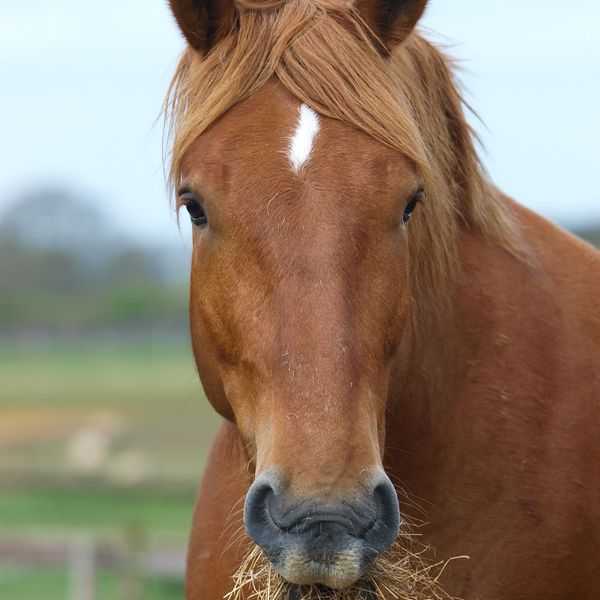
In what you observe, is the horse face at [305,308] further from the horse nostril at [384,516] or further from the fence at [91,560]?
the fence at [91,560]

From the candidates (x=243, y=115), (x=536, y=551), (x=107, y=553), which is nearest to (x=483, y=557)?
(x=536, y=551)

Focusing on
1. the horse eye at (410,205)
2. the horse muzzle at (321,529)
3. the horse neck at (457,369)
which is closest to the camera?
the horse muzzle at (321,529)

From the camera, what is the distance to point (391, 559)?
10.5ft

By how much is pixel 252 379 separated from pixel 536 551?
48.4 inches

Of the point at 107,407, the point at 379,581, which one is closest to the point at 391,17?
the point at 379,581

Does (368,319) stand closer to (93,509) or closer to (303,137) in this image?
(303,137)

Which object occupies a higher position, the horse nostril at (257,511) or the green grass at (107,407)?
the horse nostril at (257,511)

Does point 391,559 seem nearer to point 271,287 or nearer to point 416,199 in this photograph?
point 271,287

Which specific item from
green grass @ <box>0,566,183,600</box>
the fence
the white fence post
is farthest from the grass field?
the white fence post

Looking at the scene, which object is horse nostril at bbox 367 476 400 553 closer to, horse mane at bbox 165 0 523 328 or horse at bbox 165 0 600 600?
horse at bbox 165 0 600 600

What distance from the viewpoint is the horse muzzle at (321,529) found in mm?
2723

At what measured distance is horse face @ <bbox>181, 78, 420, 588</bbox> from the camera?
2.77 m

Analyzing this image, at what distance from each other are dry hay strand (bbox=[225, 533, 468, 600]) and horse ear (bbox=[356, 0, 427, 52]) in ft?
5.50

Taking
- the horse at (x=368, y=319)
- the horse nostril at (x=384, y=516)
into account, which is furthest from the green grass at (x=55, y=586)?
the horse nostril at (x=384, y=516)
